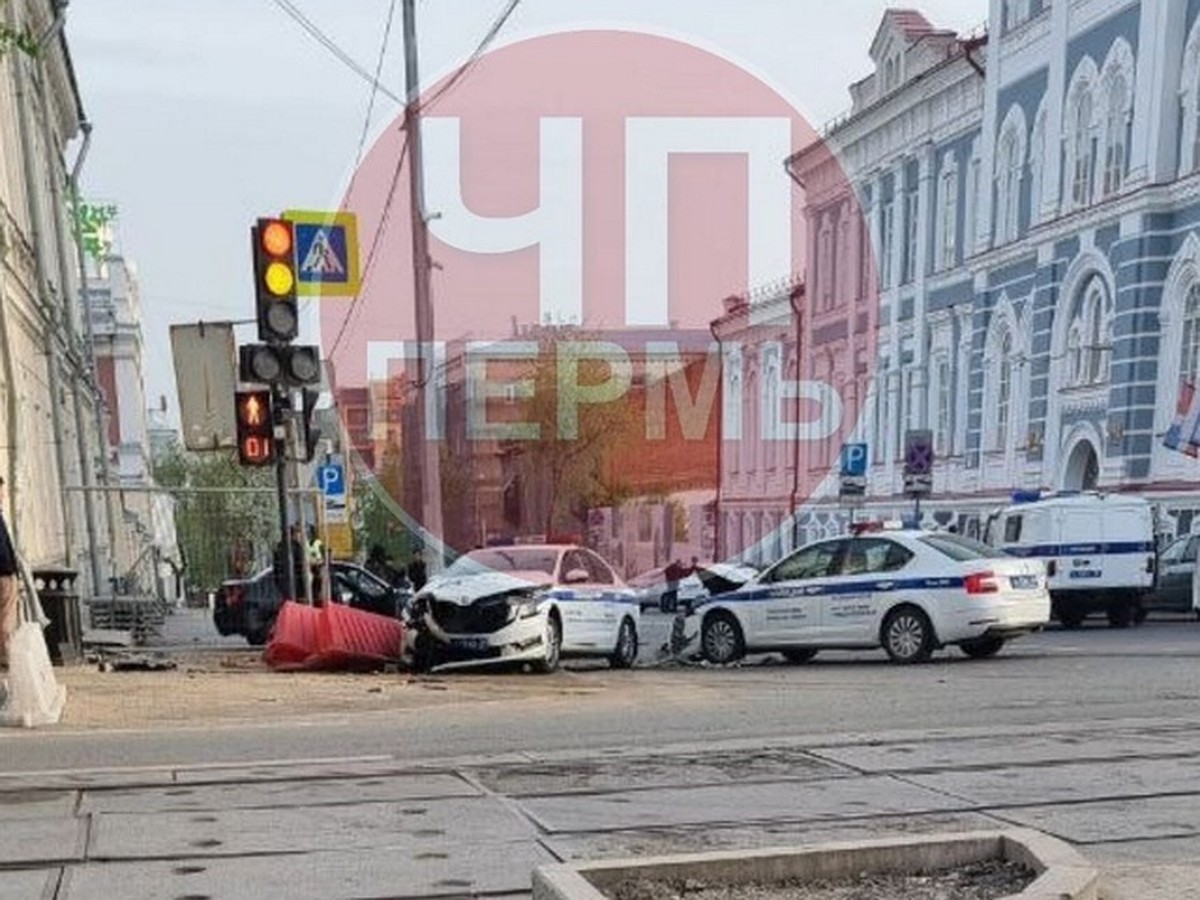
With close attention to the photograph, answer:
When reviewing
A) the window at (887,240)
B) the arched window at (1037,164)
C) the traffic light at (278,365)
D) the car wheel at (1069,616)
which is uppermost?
the arched window at (1037,164)

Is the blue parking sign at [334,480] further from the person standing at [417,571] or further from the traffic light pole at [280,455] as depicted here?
the traffic light pole at [280,455]

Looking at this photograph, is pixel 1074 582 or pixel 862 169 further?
pixel 862 169

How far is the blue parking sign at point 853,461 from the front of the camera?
30.0 meters

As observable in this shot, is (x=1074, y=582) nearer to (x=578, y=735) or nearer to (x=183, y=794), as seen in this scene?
(x=578, y=735)

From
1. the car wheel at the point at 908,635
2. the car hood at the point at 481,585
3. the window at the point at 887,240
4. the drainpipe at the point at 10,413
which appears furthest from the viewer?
the window at the point at 887,240

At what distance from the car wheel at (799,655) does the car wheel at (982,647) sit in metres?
1.78

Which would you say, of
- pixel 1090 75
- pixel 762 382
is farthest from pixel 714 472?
pixel 1090 75

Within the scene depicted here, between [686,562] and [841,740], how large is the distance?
20.1 m

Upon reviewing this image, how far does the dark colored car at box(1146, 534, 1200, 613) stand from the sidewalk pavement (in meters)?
17.5

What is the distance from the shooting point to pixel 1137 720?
Answer: 10359mm

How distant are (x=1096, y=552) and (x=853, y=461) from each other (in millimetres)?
6653

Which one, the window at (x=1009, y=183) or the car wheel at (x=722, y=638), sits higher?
the window at (x=1009, y=183)

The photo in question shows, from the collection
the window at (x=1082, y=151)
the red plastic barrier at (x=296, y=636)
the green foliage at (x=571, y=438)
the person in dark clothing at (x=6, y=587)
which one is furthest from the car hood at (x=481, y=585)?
the window at (x=1082, y=151)

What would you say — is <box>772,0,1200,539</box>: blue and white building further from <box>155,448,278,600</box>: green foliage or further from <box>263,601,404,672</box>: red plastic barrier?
<box>263,601,404,672</box>: red plastic barrier
